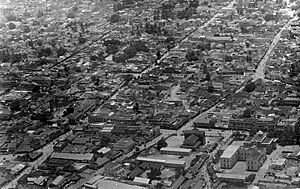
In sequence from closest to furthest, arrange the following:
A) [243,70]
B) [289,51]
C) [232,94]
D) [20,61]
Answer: [232,94], [243,70], [289,51], [20,61]

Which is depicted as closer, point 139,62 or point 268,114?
point 268,114

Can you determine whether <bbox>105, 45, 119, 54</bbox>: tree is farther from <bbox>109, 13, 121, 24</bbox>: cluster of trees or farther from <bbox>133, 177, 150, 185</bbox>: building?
<bbox>133, 177, 150, 185</bbox>: building

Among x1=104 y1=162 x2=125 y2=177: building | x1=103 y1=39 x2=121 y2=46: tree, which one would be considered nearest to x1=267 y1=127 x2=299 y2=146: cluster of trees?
x1=104 y1=162 x2=125 y2=177: building

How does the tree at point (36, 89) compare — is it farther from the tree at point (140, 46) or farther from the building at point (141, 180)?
the building at point (141, 180)

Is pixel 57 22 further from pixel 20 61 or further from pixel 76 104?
pixel 76 104

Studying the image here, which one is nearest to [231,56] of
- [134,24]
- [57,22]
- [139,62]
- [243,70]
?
[243,70]

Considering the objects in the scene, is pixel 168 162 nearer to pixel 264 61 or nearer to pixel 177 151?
pixel 177 151

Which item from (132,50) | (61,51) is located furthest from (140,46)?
(61,51)
